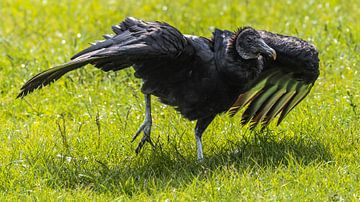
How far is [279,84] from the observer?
707 centimetres

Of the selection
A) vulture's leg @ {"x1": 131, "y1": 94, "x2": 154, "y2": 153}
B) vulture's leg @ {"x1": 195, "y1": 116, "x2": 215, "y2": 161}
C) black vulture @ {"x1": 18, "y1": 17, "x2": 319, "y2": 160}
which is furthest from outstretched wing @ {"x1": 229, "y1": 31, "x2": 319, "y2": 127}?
vulture's leg @ {"x1": 131, "y1": 94, "x2": 154, "y2": 153}

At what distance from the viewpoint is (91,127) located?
7.14 meters

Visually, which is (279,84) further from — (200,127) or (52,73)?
(52,73)

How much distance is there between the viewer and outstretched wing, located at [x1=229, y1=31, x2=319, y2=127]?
22.0ft

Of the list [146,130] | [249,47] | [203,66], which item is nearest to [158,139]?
[146,130]

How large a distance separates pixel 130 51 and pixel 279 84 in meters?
1.66

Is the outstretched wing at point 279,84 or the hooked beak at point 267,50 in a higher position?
the hooked beak at point 267,50

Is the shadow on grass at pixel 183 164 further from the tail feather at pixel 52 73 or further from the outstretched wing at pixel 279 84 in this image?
the tail feather at pixel 52 73

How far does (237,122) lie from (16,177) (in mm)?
2008

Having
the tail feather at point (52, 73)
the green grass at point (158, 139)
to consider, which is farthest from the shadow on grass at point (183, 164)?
the tail feather at point (52, 73)

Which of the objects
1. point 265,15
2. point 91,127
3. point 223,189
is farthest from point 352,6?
point 223,189

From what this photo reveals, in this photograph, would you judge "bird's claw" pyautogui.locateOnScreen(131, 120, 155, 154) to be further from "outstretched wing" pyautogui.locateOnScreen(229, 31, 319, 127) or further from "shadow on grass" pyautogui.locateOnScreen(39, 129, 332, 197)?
"outstretched wing" pyautogui.locateOnScreen(229, 31, 319, 127)

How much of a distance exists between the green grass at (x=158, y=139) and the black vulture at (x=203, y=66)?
241 mm

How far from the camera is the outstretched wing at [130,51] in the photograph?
19.3 feet
